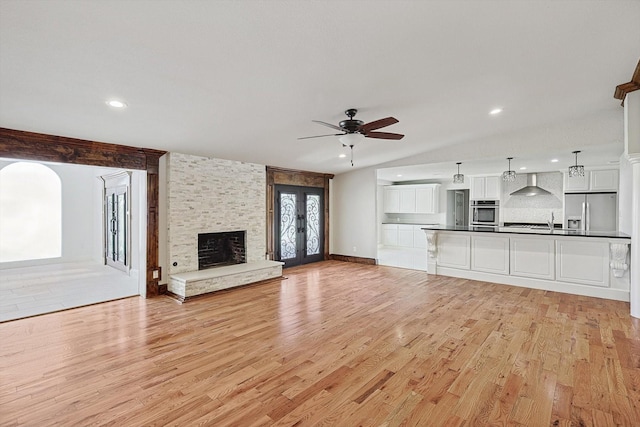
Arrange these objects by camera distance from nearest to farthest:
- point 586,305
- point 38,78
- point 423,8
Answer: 1. point 423,8
2. point 38,78
3. point 586,305

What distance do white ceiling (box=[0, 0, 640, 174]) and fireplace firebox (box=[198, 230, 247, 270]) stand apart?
226 centimetres

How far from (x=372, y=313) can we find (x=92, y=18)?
4027 millimetres

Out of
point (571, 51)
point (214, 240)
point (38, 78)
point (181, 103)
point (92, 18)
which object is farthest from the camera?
point (214, 240)

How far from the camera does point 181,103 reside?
3279 mm

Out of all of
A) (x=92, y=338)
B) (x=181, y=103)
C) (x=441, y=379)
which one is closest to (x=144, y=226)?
(x=92, y=338)

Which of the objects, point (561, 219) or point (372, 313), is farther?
point (561, 219)

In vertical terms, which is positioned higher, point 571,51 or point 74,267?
point 571,51

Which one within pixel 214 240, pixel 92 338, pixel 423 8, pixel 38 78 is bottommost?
pixel 92 338

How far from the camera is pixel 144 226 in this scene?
16.6 ft

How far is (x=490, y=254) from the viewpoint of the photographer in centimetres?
589

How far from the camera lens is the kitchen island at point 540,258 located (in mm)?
4770

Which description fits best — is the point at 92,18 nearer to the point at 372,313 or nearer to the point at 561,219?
the point at 372,313

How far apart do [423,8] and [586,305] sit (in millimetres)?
4842

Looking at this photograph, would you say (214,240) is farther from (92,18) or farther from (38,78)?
(92,18)
